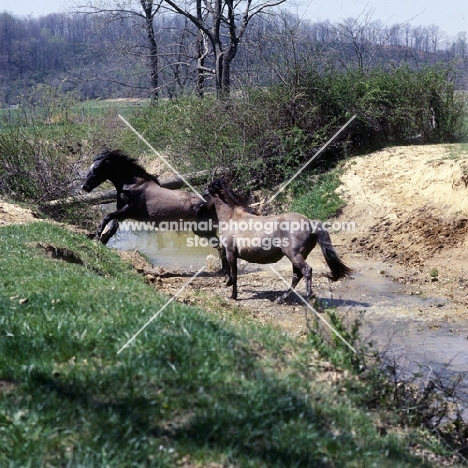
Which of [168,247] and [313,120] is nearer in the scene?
[168,247]

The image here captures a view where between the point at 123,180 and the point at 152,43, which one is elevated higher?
the point at 152,43

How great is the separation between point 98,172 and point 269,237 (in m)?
5.40

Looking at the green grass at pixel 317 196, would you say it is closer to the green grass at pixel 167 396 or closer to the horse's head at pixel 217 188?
the horse's head at pixel 217 188

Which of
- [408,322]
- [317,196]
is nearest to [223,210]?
[408,322]

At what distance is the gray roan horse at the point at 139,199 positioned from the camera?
48.9 ft

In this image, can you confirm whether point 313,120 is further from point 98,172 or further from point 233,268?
point 233,268

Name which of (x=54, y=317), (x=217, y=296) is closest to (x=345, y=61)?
(x=217, y=296)

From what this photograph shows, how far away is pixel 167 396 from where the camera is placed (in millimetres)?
4973

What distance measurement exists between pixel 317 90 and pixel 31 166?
876 cm

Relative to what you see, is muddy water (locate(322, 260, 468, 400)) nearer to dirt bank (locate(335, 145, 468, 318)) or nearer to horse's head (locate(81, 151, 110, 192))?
dirt bank (locate(335, 145, 468, 318))

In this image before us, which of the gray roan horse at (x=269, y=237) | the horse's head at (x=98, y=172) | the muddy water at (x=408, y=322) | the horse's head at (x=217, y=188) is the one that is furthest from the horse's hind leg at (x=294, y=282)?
the horse's head at (x=98, y=172)

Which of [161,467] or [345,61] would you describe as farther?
[345,61]

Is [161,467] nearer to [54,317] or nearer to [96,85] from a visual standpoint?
[54,317]

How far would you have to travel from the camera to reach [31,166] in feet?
62.0
